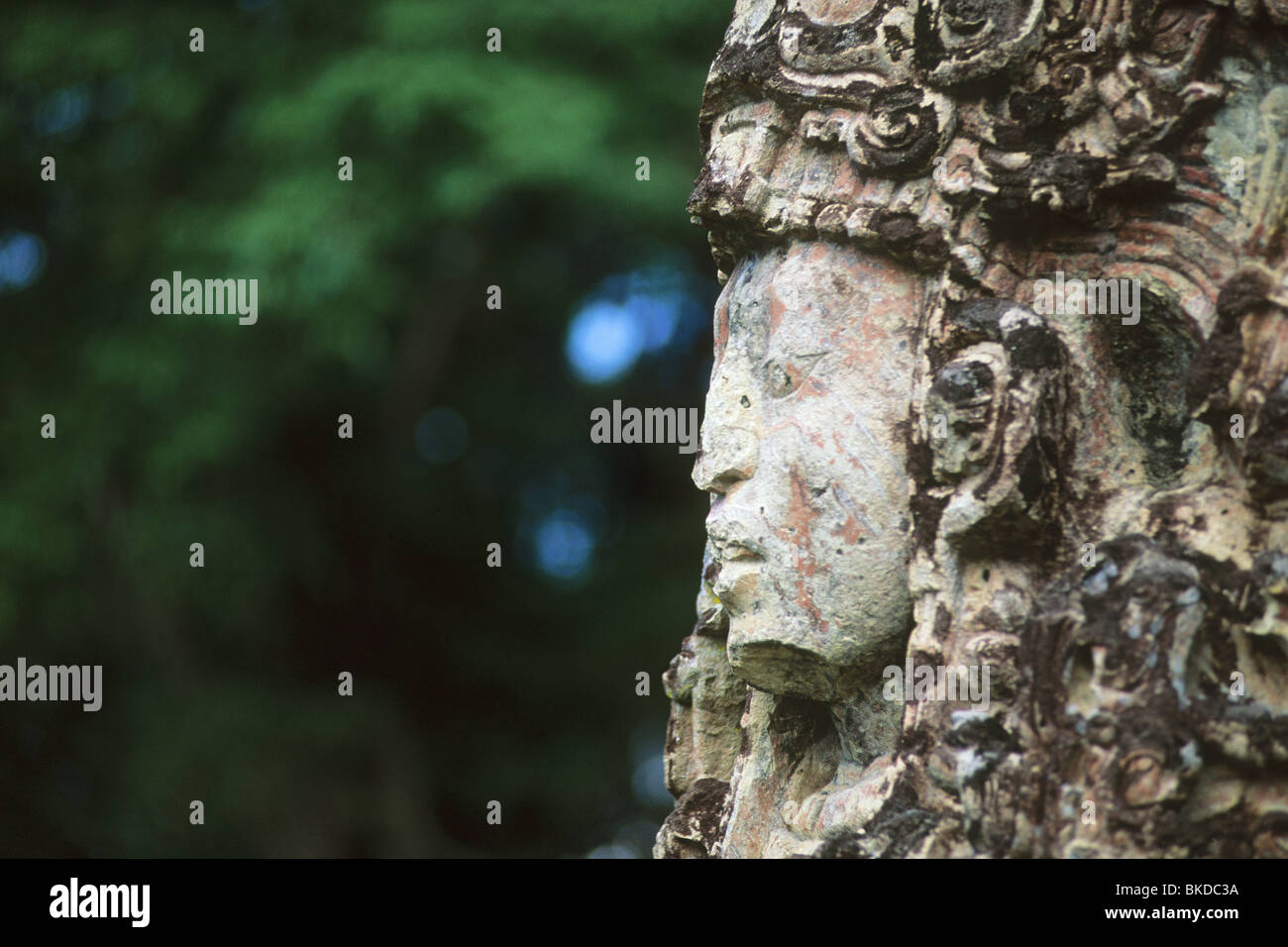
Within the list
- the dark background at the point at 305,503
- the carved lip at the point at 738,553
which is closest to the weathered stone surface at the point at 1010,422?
the carved lip at the point at 738,553

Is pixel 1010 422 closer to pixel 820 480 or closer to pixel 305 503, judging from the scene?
pixel 820 480

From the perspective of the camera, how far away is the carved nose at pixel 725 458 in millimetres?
2777

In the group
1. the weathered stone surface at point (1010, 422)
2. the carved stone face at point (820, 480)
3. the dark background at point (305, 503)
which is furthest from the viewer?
the dark background at point (305, 503)

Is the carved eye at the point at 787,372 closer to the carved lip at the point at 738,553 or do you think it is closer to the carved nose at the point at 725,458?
the carved nose at the point at 725,458

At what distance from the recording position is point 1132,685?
226cm

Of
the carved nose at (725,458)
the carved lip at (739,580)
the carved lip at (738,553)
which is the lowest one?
the carved lip at (739,580)

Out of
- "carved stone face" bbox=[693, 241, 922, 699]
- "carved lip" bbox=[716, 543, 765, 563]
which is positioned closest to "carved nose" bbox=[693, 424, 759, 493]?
"carved stone face" bbox=[693, 241, 922, 699]

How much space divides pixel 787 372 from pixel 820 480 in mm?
226

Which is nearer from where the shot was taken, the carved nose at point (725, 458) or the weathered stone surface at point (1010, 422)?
the weathered stone surface at point (1010, 422)

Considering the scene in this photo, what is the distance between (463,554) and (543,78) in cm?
255

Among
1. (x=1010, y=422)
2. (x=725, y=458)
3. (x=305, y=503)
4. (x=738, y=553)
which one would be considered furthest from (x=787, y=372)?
(x=305, y=503)

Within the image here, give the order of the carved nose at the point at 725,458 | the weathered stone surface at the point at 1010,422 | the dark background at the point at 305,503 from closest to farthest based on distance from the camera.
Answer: the weathered stone surface at the point at 1010,422 → the carved nose at the point at 725,458 → the dark background at the point at 305,503

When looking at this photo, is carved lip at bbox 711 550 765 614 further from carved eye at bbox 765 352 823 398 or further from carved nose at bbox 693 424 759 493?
carved eye at bbox 765 352 823 398
